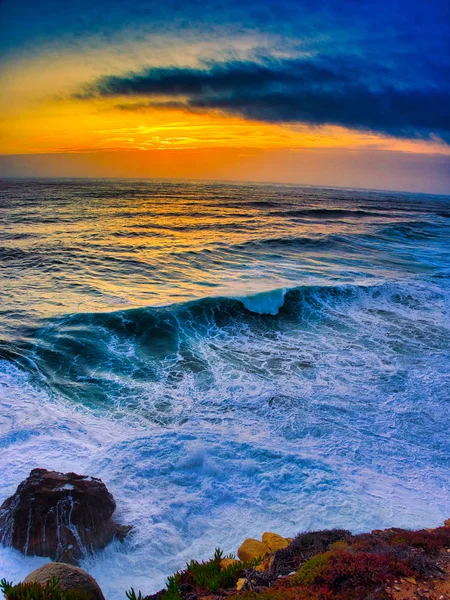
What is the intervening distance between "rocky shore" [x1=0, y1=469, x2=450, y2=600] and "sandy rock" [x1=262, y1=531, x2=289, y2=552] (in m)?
0.02

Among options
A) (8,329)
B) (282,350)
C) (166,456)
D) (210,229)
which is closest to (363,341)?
(282,350)

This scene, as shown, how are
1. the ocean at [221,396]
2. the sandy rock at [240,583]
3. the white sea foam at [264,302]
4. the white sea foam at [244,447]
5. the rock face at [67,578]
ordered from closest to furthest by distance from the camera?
the rock face at [67,578] < the sandy rock at [240,583] < the white sea foam at [244,447] < the ocean at [221,396] < the white sea foam at [264,302]

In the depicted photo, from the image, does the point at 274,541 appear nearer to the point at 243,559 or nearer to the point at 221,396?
the point at 243,559

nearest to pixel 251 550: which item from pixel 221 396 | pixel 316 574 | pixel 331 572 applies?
pixel 316 574

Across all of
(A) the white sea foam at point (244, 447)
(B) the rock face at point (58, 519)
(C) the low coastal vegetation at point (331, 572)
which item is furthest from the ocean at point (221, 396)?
(C) the low coastal vegetation at point (331, 572)

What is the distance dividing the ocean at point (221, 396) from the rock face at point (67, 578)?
1.01 m

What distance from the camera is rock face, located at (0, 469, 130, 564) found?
6410mm

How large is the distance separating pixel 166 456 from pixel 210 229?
33674 millimetres

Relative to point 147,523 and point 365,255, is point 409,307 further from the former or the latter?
point 147,523

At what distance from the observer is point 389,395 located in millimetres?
11547

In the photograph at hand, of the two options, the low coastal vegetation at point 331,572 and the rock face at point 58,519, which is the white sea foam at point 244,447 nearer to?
the rock face at point 58,519

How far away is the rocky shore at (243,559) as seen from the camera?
15.6 feet

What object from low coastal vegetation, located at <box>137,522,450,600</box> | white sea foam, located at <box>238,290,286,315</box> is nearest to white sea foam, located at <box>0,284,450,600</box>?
low coastal vegetation, located at <box>137,522,450,600</box>

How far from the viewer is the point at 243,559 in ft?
20.2
